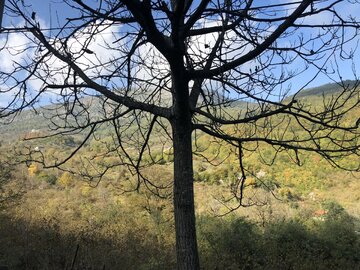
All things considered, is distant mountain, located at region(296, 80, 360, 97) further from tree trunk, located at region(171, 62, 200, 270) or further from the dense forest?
the dense forest

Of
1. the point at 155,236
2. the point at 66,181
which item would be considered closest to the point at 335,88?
the point at 66,181

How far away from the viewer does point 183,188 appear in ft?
10.1

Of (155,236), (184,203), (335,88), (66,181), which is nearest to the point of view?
(184,203)

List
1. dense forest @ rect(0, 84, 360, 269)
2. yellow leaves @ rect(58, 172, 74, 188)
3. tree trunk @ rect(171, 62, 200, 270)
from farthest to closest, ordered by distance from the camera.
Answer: yellow leaves @ rect(58, 172, 74, 188)
dense forest @ rect(0, 84, 360, 269)
tree trunk @ rect(171, 62, 200, 270)

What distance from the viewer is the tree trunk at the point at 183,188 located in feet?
9.87

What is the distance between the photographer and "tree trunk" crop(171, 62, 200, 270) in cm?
301

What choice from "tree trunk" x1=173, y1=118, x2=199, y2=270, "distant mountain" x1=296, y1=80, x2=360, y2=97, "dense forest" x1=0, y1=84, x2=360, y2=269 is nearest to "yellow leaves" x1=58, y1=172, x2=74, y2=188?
"dense forest" x1=0, y1=84, x2=360, y2=269

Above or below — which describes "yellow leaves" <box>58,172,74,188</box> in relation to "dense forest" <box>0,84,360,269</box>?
above

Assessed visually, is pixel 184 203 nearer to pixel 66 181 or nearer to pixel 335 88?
pixel 66 181

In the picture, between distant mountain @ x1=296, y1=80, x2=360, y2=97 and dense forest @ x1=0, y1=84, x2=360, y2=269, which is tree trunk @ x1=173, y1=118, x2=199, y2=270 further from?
dense forest @ x1=0, y1=84, x2=360, y2=269

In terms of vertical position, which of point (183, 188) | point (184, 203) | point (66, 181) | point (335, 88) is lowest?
point (184, 203)

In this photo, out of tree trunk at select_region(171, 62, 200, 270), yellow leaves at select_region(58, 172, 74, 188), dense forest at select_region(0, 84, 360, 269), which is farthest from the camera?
yellow leaves at select_region(58, 172, 74, 188)

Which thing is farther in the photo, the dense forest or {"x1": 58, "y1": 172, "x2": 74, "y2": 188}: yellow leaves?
{"x1": 58, "y1": 172, "x2": 74, "y2": 188}: yellow leaves

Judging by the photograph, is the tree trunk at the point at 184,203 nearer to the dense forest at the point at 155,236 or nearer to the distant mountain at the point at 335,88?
the distant mountain at the point at 335,88
